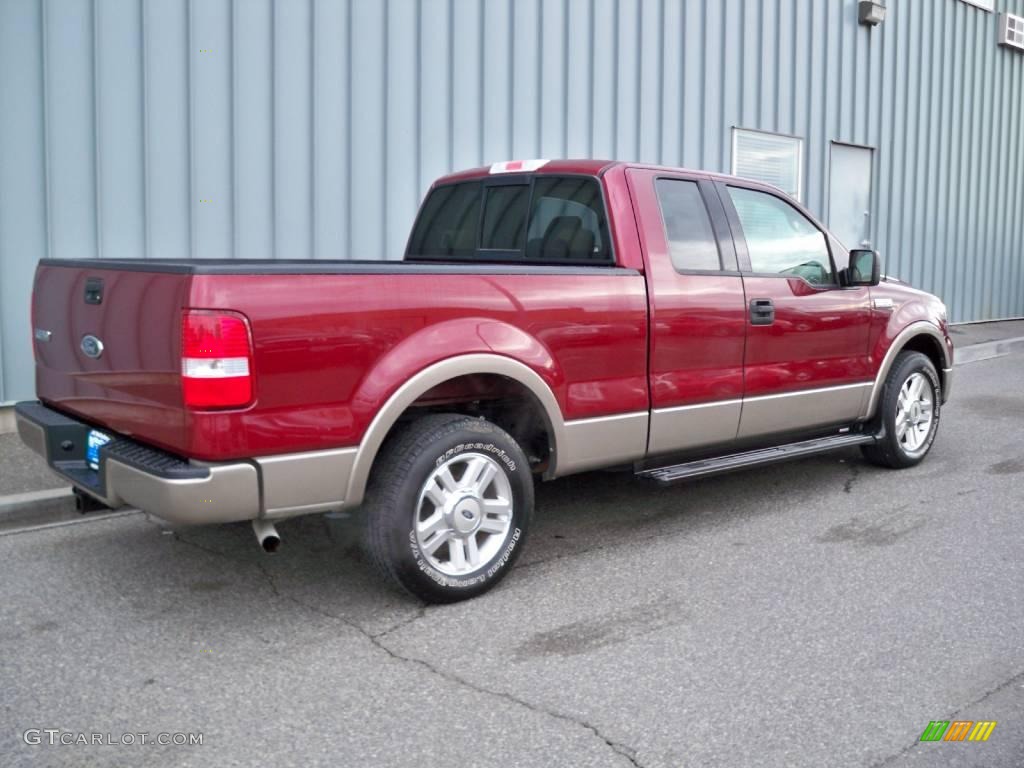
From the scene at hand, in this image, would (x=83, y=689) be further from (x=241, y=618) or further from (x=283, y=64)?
(x=283, y=64)

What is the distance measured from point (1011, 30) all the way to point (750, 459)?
540 inches

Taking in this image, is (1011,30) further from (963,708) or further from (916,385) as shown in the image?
(963,708)

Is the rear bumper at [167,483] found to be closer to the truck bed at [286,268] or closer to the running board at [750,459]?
the truck bed at [286,268]

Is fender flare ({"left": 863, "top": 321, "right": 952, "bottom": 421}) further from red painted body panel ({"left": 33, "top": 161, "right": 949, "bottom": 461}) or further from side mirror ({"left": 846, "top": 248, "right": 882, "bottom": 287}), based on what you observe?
side mirror ({"left": 846, "top": 248, "right": 882, "bottom": 287})

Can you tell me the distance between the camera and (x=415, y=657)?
3680mm

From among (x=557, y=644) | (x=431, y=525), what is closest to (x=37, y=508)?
(x=431, y=525)

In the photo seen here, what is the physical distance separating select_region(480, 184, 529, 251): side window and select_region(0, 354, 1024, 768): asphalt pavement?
146cm

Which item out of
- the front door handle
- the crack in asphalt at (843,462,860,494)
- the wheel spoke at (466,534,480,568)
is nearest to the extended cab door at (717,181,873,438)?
the front door handle

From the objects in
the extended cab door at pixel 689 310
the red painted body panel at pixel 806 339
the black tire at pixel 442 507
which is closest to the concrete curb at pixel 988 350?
the red painted body panel at pixel 806 339

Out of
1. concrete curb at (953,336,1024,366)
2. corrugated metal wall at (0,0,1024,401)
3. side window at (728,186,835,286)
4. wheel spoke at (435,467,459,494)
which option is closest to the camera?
wheel spoke at (435,467,459,494)

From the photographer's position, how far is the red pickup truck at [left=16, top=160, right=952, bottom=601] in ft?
11.8

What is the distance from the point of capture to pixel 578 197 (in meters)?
5.05

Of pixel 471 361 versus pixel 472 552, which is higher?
pixel 471 361

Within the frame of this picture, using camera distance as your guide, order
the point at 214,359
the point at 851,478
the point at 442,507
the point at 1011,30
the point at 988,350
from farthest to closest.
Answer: the point at 1011,30, the point at 988,350, the point at 851,478, the point at 442,507, the point at 214,359
